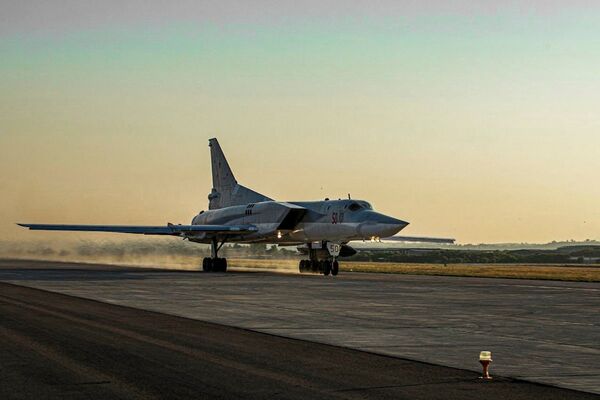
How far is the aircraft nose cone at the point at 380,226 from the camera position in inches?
1772

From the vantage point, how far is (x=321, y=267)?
163 ft

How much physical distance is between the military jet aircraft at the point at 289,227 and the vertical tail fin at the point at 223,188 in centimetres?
8

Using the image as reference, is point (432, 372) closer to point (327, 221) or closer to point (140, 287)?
point (140, 287)

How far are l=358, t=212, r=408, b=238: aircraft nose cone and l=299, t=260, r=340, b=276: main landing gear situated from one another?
3062 millimetres

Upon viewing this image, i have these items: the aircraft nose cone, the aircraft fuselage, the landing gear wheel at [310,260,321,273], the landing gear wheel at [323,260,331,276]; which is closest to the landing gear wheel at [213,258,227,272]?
the aircraft fuselage

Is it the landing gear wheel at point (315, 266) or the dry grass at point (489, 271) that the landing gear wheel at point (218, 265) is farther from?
the landing gear wheel at point (315, 266)

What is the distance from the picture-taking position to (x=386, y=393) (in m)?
9.70

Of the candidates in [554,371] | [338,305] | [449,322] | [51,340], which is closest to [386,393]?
[554,371]

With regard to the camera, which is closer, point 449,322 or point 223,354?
point 223,354

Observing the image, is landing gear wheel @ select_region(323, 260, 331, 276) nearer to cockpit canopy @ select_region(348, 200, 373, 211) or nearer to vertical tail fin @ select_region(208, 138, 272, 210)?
cockpit canopy @ select_region(348, 200, 373, 211)

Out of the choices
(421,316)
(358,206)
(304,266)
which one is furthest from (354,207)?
(421,316)

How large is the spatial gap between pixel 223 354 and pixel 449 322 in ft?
25.0

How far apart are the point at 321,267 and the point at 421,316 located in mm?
29175

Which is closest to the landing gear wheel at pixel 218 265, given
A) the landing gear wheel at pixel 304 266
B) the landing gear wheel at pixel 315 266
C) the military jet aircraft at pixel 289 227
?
the military jet aircraft at pixel 289 227
